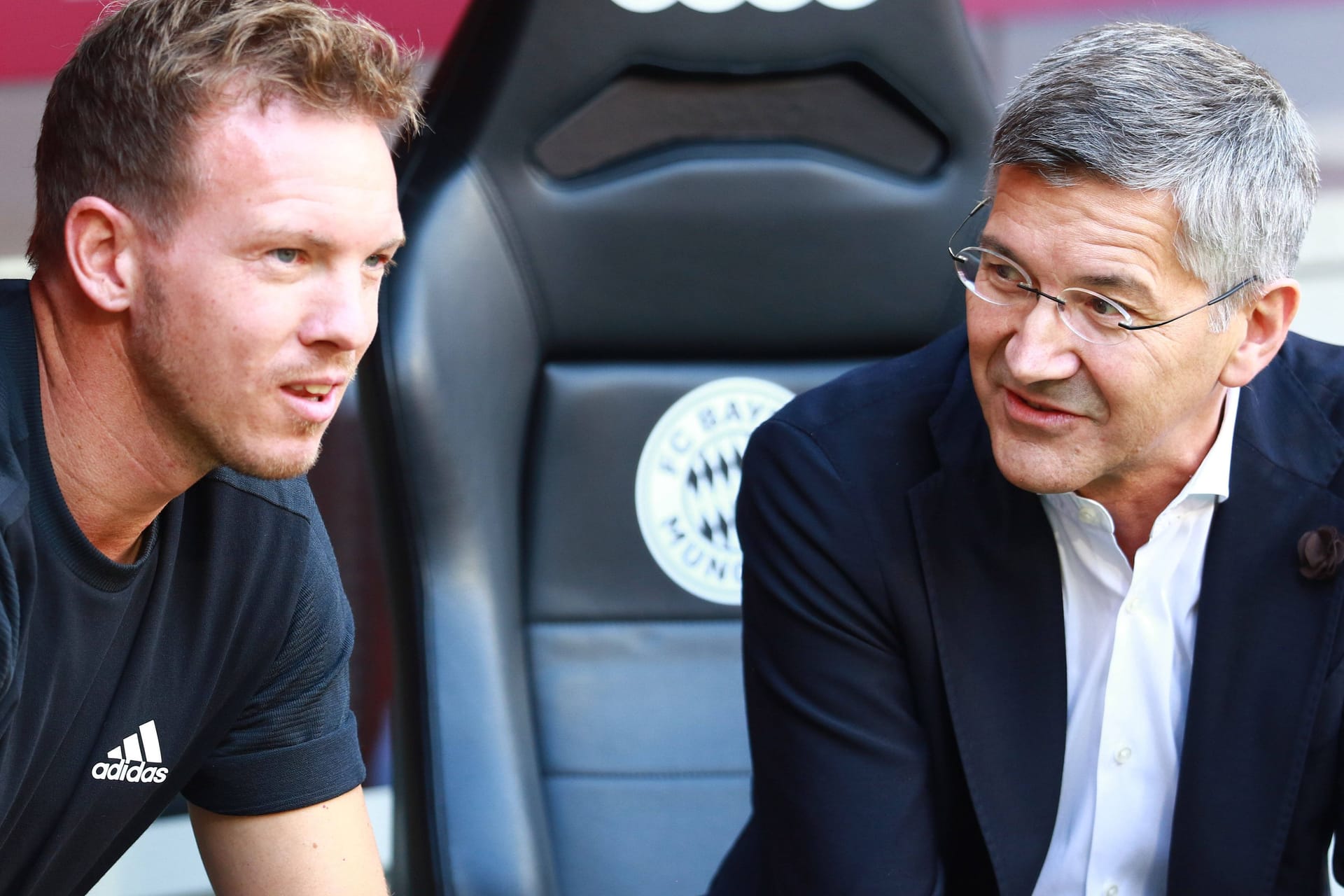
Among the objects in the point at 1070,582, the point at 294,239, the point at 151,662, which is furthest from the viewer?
the point at 1070,582

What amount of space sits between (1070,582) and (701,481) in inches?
19.7

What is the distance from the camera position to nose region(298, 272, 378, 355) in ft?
3.41

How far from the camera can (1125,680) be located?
1352mm

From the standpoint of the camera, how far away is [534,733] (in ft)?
5.44

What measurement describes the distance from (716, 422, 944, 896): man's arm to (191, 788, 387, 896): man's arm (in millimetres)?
352

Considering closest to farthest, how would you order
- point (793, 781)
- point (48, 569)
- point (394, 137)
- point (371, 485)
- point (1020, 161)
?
1. point (48, 569)
2. point (1020, 161)
3. point (793, 781)
4. point (394, 137)
5. point (371, 485)

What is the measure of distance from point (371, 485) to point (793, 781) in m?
0.61

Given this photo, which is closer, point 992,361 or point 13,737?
point 13,737

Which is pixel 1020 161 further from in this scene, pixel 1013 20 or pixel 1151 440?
pixel 1013 20

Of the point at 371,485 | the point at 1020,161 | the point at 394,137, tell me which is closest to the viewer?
the point at 1020,161

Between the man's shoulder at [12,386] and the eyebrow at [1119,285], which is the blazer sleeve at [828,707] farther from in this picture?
the man's shoulder at [12,386]

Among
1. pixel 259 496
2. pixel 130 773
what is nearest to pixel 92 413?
pixel 259 496

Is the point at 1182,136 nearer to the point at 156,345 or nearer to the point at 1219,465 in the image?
the point at 1219,465

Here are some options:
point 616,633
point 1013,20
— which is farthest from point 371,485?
point 1013,20
